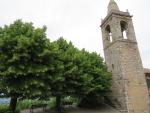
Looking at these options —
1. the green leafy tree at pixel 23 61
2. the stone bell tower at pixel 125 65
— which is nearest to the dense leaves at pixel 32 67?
the green leafy tree at pixel 23 61

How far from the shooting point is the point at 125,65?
25156 millimetres

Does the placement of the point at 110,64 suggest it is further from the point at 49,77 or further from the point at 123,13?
the point at 49,77

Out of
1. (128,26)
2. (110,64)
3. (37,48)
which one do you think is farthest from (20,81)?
(128,26)

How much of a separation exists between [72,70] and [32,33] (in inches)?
234

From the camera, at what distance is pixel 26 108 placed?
93.1 feet

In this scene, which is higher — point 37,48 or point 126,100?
point 37,48

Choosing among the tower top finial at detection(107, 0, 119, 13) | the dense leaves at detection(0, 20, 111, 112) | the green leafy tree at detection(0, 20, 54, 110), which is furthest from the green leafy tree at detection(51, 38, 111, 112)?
the tower top finial at detection(107, 0, 119, 13)

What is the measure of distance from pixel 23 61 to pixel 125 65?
45.1 feet

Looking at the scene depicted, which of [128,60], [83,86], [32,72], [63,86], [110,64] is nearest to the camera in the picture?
[32,72]

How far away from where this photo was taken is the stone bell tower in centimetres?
2394

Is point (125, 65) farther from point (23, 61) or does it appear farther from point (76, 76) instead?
point (23, 61)

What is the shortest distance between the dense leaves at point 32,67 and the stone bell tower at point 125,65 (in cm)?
565

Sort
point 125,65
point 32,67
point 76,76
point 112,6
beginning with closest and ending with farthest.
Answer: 1. point 32,67
2. point 76,76
3. point 125,65
4. point 112,6

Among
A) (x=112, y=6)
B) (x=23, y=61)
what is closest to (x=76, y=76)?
(x=23, y=61)
